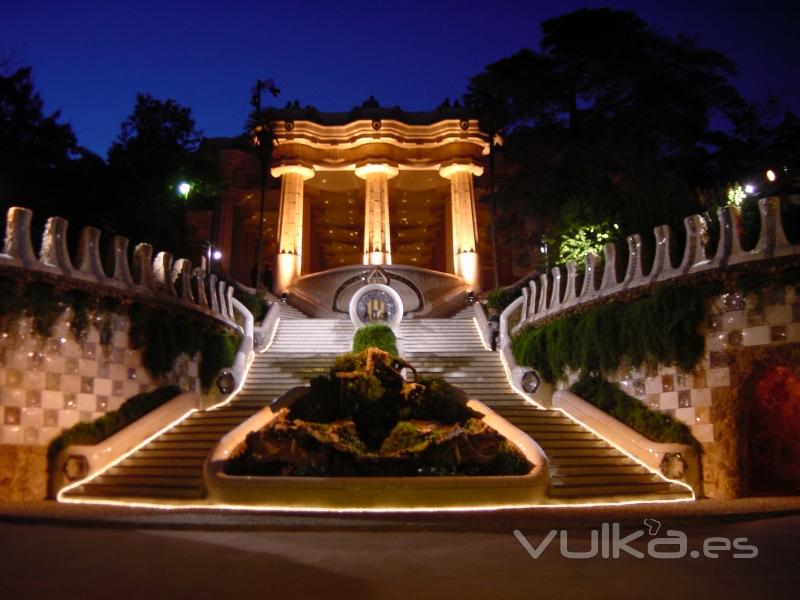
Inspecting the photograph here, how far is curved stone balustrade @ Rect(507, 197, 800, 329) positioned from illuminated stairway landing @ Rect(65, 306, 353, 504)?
6.55 m

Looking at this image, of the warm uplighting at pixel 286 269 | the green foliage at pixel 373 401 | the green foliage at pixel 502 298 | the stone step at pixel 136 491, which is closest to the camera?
the stone step at pixel 136 491

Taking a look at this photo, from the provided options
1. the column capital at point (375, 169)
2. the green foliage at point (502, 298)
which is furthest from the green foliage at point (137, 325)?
the column capital at point (375, 169)

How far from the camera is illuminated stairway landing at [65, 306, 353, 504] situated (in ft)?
43.4

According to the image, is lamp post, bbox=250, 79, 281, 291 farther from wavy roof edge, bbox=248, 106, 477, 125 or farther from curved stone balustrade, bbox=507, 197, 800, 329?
curved stone balustrade, bbox=507, 197, 800, 329

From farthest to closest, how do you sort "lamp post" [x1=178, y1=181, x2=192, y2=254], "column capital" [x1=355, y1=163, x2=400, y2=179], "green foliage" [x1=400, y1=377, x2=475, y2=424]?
"column capital" [x1=355, y1=163, x2=400, y2=179], "lamp post" [x1=178, y1=181, x2=192, y2=254], "green foliage" [x1=400, y1=377, x2=475, y2=424]

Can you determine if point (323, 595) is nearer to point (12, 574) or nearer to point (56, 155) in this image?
point (12, 574)

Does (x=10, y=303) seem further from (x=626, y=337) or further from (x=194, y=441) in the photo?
(x=626, y=337)

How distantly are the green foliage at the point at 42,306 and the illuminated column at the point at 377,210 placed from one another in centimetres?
2314

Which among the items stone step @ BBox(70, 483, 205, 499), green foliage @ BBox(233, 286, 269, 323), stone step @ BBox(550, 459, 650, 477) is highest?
green foliage @ BBox(233, 286, 269, 323)

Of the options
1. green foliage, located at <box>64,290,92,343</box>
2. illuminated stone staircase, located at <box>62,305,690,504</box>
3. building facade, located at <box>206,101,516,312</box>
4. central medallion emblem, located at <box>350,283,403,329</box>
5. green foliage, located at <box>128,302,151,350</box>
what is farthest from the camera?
building facade, located at <box>206,101,516,312</box>

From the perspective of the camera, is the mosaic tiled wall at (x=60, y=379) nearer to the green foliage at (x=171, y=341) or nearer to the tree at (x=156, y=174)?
the green foliage at (x=171, y=341)

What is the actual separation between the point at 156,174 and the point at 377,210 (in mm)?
12476

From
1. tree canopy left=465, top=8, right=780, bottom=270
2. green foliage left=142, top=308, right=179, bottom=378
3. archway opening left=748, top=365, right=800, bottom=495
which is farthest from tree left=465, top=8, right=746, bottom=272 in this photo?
green foliage left=142, top=308, right=179, bottom=378

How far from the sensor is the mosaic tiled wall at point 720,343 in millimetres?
13109
